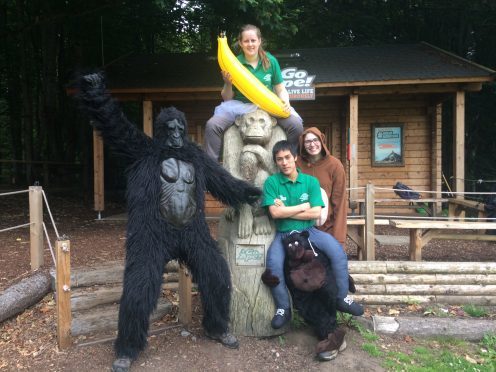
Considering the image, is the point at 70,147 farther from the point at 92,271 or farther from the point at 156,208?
the point at 156,208

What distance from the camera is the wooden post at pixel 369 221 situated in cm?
583

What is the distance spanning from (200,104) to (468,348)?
9.05 m

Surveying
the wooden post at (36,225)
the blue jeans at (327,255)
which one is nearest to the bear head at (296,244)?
the blue jeans at (327,255)

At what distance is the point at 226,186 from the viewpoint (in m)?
3.24

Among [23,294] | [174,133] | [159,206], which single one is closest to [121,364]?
[159,206]

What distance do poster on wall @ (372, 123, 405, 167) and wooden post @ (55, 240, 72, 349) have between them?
371 inches

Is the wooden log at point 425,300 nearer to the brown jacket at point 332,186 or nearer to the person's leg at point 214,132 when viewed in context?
the brown jacket at point 332,186

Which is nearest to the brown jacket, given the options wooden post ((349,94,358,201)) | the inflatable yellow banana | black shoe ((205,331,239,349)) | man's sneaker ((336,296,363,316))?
the inflatable yellow banana

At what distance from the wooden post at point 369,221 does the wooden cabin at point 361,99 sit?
344cm

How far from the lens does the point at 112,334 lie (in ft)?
12.5

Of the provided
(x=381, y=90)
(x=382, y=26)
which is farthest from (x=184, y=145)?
(x=382, y=26)

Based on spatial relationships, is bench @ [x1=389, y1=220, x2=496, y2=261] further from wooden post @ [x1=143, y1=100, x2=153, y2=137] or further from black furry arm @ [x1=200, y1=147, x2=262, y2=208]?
wooden post @ [x1=143, y1=100, x2=153, y2=137]

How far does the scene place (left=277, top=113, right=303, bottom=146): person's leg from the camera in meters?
3.65

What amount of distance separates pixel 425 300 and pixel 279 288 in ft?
6.99
